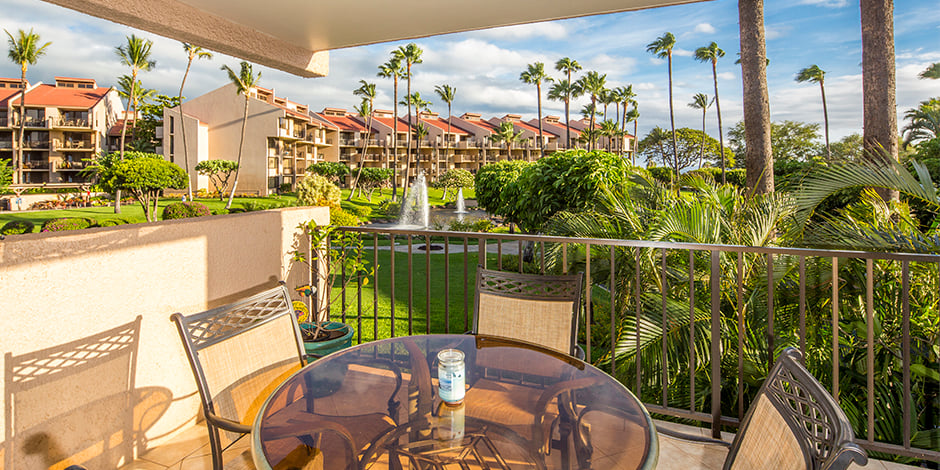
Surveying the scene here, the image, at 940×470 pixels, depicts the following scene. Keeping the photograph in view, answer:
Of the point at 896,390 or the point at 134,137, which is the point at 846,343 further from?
the point at 134,137

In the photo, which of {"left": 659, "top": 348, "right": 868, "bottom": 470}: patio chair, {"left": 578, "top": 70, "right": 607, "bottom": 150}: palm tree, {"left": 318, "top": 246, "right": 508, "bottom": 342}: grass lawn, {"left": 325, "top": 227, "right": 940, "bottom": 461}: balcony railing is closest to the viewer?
{"left": 659, "top": 348, "right": 868, "bottom": 470}: patio chair

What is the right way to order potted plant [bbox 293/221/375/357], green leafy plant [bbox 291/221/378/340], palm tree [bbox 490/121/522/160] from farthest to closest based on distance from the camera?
palm tree [bbox 490/121/522/160], green leafy plant [bbox 291/221/378/340], potted plant [bbox 293/221/375/357]

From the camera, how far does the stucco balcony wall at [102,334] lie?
1.68 metres

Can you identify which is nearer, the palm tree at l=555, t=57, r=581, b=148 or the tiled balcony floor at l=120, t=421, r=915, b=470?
the tiled balcony floor at l=120, t=421, r=915, b=470

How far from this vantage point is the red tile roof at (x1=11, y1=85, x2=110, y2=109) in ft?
118

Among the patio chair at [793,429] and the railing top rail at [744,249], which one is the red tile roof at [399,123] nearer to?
the railing top rail at [744,249]

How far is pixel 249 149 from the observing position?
1446 inches

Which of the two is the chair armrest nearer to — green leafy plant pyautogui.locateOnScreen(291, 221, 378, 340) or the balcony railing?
the balcony railing

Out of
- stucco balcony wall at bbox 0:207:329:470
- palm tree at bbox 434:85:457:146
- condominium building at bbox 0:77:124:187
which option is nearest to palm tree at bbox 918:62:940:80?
stucco balcony wall at bbox 0:207:329:470

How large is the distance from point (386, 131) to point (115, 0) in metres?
46.3

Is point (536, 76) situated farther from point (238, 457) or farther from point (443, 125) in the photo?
point (238, 457)

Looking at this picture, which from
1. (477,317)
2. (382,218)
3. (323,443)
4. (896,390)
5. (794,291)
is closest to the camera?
(323,443)

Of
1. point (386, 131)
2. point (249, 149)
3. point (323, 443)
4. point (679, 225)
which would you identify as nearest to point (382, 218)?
point (249, 149)

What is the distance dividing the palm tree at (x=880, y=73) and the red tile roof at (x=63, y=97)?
156ft
